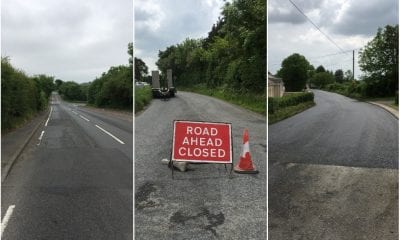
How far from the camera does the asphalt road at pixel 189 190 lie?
237 centimetres

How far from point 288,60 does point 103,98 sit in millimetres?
1340

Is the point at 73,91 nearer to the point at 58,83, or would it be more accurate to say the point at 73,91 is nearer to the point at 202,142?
the point at 58,83

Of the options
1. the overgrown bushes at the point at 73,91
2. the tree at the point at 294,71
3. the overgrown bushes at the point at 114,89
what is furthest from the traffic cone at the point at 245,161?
the overgrown bushes at the point at 73,91

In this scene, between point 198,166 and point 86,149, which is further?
point 86,149

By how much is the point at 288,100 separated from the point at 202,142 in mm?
759

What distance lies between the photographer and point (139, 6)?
2.49 metres

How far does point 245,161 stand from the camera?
8.42 ft

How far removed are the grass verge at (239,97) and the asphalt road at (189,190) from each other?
4 centimetres

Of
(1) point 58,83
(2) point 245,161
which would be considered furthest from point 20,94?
(2) point 245,161

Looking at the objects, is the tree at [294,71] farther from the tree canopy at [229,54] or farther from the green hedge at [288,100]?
the tree canopy at [229,54]

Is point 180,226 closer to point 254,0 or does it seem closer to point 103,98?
point 103,98

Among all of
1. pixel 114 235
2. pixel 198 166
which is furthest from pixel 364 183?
pixel 114 235

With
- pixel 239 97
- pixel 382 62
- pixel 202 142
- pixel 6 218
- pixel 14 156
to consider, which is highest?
pixel 382 62

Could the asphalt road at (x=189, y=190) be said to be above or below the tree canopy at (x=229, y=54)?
below
